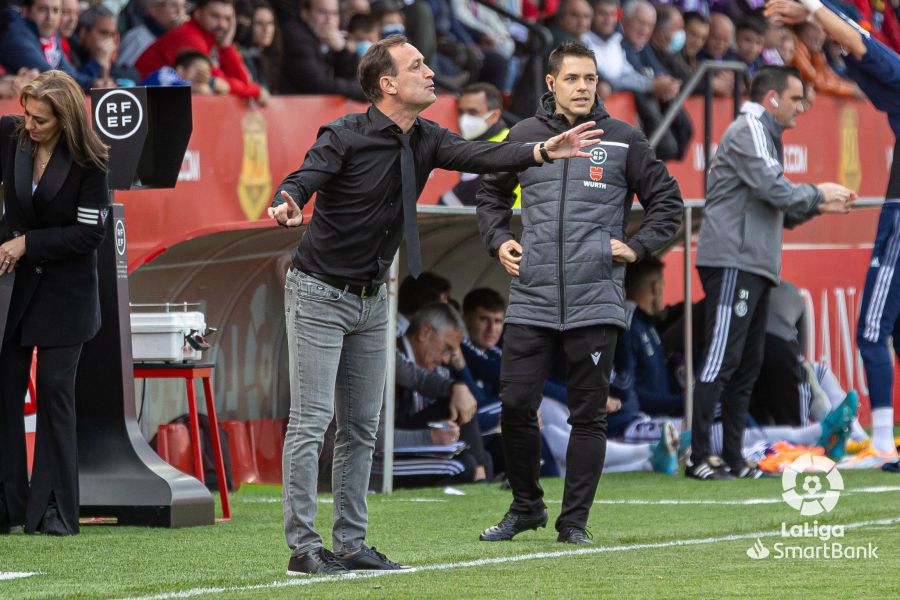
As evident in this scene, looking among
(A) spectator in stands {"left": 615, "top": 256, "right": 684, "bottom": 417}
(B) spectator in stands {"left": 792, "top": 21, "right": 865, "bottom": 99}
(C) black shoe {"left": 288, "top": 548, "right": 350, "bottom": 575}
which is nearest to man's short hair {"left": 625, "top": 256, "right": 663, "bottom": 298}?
(A) spectator in stands {"left": 615, "top": 256, "right": 684, "bottom": 417}

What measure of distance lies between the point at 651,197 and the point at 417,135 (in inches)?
59.0

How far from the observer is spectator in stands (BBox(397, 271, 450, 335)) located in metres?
10.7

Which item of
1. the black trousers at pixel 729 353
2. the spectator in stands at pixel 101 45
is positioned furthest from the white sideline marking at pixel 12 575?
the spectator in stands at pixel 101 45

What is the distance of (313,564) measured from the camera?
5.97m

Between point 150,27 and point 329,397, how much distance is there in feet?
22.6

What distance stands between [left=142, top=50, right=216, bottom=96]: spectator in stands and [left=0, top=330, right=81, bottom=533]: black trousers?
4.28 m

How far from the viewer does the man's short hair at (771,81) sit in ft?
33.4

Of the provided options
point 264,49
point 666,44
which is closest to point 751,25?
point 666,44

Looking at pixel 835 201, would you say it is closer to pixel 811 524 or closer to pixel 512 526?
pixel 811 524

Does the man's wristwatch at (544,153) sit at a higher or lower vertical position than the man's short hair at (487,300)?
higher

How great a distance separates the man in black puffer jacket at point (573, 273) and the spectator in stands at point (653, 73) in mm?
7052

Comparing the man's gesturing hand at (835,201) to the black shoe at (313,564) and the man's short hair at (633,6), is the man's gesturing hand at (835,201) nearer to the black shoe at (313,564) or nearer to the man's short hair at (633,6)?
the black shoe at (313,564)

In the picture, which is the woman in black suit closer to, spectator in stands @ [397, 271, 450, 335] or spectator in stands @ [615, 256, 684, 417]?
spectator in stands @ [397, 271, 450, 335]

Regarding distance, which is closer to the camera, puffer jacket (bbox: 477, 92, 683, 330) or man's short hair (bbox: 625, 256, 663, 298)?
puffer jacket (bbox: 477, 92, 683, 330)
